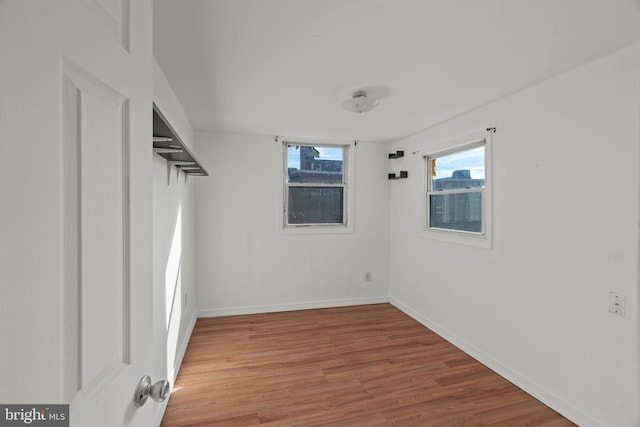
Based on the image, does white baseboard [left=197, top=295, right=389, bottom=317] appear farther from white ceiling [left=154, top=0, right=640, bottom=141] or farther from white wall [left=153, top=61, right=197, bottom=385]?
white ceiling [left=154, top=0, right=640, bottom=141]

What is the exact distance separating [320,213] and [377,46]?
2.53 meters

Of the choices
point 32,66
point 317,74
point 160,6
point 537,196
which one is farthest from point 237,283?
point 32,66

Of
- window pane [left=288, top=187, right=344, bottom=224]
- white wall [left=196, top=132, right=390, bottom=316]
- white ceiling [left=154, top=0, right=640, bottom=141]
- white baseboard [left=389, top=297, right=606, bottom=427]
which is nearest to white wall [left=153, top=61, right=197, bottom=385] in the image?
white ceiling [left=154, top=0, right=640, bottom=141]

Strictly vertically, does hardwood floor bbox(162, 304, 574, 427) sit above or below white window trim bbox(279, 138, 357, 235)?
below

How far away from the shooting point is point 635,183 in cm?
156

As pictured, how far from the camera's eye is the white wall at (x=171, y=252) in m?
1.71

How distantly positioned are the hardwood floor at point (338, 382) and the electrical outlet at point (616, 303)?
2.66 feet

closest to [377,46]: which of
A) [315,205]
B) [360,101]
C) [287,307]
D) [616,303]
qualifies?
[360,101]

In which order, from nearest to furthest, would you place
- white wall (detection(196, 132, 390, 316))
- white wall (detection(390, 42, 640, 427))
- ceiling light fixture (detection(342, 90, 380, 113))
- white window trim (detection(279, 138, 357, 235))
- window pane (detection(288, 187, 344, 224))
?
white wall (detection(390, 42, 640, 427)), ceiling light fixture (detection(342, 90, 380, 113)), white wall (detection(196, 132, 390, 316)), white window trim (detection(279, 138, 357, 235)), window pane (detection(288, 187, 344, 224))

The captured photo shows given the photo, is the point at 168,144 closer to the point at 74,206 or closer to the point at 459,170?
the point at 74,206

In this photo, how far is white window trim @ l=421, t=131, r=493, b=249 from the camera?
2.50 meters

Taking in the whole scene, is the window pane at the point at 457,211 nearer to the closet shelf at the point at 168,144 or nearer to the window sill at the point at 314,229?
the window sill at the point at 314,229

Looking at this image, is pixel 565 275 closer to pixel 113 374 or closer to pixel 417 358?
pixel 417 358

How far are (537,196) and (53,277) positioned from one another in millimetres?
2591
